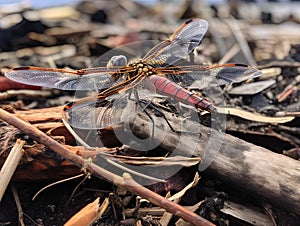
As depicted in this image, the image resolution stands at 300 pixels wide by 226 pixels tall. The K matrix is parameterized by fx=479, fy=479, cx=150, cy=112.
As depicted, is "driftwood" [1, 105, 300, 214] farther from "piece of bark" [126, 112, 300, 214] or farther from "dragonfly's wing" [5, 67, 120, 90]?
"dragonfly's wing" [5, 67, 120, 90]

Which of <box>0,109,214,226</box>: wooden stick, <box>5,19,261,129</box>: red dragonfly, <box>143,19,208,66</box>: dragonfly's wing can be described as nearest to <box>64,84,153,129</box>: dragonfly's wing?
<box>5,19,261,129</box>: red dragonfly

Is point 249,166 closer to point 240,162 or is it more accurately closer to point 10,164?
point 240,162

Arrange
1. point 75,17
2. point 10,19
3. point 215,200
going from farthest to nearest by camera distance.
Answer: point 75,17 < point 10,19 < point 215,200

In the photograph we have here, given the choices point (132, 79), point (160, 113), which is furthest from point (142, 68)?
point (160, 113)

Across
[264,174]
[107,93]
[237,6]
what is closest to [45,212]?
[107,93]

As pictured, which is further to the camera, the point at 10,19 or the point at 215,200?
the point at 10,19

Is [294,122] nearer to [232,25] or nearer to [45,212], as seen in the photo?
[45,212]

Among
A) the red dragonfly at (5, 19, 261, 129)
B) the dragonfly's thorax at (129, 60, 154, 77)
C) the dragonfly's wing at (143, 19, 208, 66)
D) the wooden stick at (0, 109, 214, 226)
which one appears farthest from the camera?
the dragonfly's wing at (143, 19, 208, 66)

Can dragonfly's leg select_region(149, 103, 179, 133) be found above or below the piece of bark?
above
